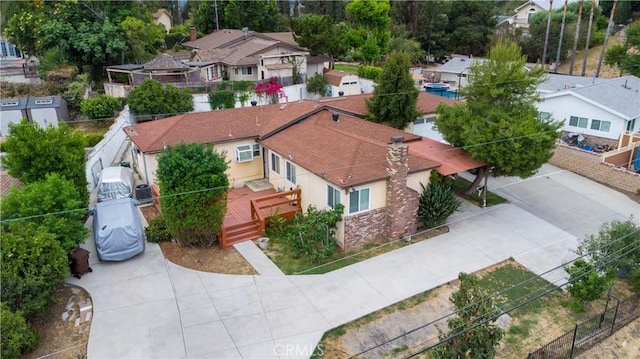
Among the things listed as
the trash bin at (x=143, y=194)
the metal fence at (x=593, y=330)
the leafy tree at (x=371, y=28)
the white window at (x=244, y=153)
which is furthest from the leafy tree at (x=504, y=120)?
the leafy tree at (x=371, y=28)

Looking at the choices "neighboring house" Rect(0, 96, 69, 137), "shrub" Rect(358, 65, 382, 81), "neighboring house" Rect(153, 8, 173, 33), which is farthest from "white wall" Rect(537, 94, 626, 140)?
"neighboring house" Rect(153, 8, 173, 33)

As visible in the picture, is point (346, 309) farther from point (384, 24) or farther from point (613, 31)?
point (613, 31)

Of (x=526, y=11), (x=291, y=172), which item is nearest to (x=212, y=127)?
(x=291, y=172)

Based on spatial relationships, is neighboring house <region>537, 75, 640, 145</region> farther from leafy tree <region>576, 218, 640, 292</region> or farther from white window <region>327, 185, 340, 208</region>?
white window <region>327, 185, 340, 208</region>

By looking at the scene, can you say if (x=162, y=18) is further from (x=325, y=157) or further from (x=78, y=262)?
(x=78, y=262)

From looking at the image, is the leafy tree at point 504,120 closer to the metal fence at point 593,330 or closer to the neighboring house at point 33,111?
the metal fence at point 593,330
